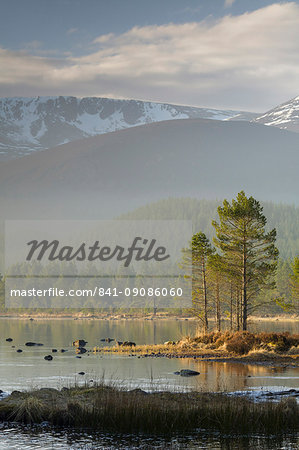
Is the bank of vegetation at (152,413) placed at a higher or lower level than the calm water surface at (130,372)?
higher

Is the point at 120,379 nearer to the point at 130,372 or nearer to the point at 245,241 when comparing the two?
the point at 130,372

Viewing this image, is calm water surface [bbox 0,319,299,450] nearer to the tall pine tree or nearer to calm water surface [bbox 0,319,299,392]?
calm water surface [bbox 0,319,299,392]

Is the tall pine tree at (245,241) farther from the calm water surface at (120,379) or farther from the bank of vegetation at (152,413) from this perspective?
the bank of vegetation at (152,413)

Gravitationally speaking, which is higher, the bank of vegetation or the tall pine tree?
the tall pine tree

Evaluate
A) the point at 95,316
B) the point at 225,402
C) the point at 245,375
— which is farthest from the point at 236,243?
the point at 95,316

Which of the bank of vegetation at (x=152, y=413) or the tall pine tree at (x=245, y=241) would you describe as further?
the tall pine tree at (x=245, y=241)

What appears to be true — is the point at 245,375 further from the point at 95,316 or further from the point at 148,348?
the point at 95,316

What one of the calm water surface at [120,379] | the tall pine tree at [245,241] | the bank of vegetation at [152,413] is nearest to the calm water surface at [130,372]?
the calm water surface at [120,379]

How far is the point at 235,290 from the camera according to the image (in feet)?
221

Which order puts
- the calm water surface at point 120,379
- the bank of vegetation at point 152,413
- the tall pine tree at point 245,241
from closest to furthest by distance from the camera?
the calm water surface at point 120,379
the bank of vegetation at point 152,413
the tall pine tree at point 245,241

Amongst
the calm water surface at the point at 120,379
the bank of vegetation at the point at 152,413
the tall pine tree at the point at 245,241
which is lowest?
the calm water surface at the point at 120,379

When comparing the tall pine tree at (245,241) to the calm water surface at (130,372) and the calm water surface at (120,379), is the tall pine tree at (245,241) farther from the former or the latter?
the calm water surface at (120,379)

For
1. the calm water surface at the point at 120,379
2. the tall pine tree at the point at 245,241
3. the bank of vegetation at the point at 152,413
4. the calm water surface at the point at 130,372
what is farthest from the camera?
the tall pine tree at the point at 245,241

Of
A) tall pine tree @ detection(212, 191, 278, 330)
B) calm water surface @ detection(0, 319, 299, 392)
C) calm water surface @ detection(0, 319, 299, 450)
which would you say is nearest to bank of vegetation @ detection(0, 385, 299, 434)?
calm water surface @ detection(0, 319, 299, 450)
